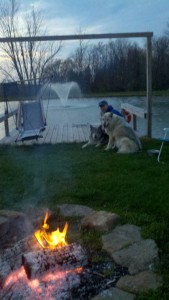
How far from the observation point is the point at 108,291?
2447 millimetres

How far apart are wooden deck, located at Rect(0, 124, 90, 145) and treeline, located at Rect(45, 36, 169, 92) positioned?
2023 centimetres

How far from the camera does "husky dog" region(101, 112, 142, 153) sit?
7.26 m

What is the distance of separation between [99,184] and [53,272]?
2.40m

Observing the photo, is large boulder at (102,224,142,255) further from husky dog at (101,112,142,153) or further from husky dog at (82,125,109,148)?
husky dog at (82,125,109,148)

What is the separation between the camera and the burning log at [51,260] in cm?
267

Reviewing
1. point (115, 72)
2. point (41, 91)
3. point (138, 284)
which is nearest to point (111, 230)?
point (138, 284)

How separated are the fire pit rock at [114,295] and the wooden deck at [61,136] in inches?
258

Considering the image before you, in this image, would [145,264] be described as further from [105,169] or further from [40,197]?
[105,169]

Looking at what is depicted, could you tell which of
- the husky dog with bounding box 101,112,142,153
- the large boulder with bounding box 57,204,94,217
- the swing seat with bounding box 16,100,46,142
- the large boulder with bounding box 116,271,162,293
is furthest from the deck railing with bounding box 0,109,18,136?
the large boulder with bounding box 116,271,162,293

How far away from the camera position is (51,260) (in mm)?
2762

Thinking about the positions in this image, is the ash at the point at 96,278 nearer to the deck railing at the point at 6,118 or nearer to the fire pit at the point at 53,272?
the fire pit at the point at 53,272

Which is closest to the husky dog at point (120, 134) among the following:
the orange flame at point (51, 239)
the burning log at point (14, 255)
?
the orange flame at point (51, 239)

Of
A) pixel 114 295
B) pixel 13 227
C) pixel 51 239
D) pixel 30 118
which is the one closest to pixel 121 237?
pixel 51 239

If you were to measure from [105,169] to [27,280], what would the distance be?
3.45 meters
